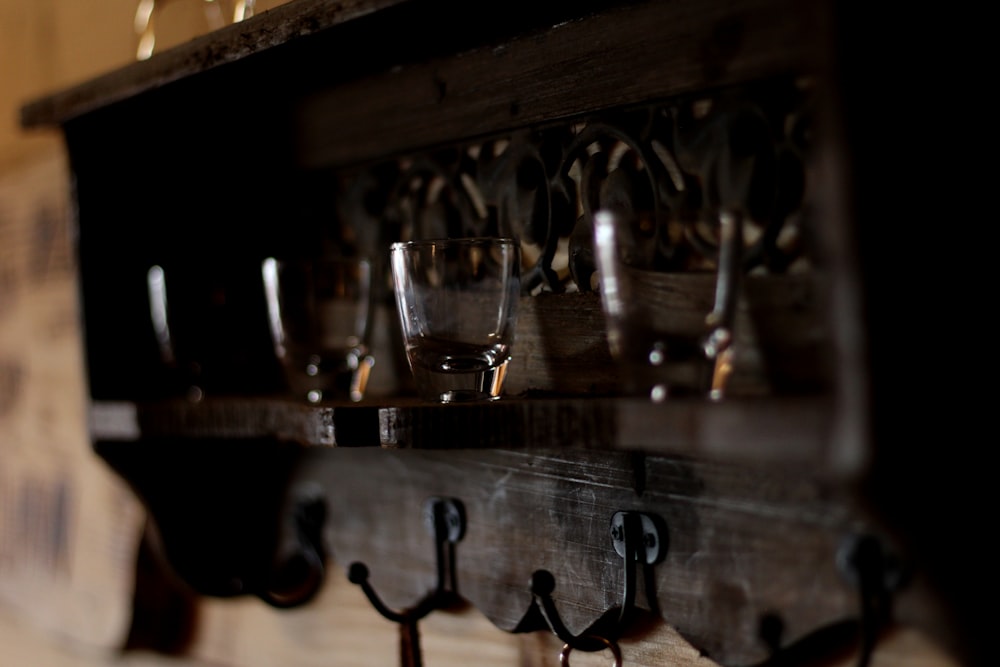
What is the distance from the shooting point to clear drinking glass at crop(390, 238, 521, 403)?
1.76 feet

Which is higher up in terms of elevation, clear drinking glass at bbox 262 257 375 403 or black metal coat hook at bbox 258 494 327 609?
clear drinking glass at bbox 262 257 375 403

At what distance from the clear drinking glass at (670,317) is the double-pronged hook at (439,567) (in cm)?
24

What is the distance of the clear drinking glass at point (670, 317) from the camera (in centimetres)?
45

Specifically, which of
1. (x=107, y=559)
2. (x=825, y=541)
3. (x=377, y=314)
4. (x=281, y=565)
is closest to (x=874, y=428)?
(x=825, y=541)

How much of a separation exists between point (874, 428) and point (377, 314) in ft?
1.34

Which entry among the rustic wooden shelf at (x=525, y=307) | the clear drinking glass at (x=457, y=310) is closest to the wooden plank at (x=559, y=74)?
the rustic wooden shelf at (x=525, y=307)

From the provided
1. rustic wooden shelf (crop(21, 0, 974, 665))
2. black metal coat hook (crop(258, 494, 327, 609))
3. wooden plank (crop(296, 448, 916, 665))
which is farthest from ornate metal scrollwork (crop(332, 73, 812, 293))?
black metal coat hook (crop(258, 494, 327, 609))

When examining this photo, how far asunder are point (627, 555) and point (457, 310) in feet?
0.54

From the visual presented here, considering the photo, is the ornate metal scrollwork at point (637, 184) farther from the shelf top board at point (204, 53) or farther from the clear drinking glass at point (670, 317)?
the shelf top board at point (204, 53)

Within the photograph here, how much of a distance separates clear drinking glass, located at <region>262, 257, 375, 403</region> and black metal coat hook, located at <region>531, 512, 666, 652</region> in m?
0.19

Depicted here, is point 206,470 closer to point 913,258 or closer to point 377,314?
point 377,314

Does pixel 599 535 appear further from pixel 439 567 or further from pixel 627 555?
pixel 439 567

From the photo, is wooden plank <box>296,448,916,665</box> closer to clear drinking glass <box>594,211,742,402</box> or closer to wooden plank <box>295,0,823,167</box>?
clear drinking glass <box>594,211,742,402</box>

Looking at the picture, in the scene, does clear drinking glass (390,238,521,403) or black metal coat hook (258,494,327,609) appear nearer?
clear drinking glass (390,238,521,403)
